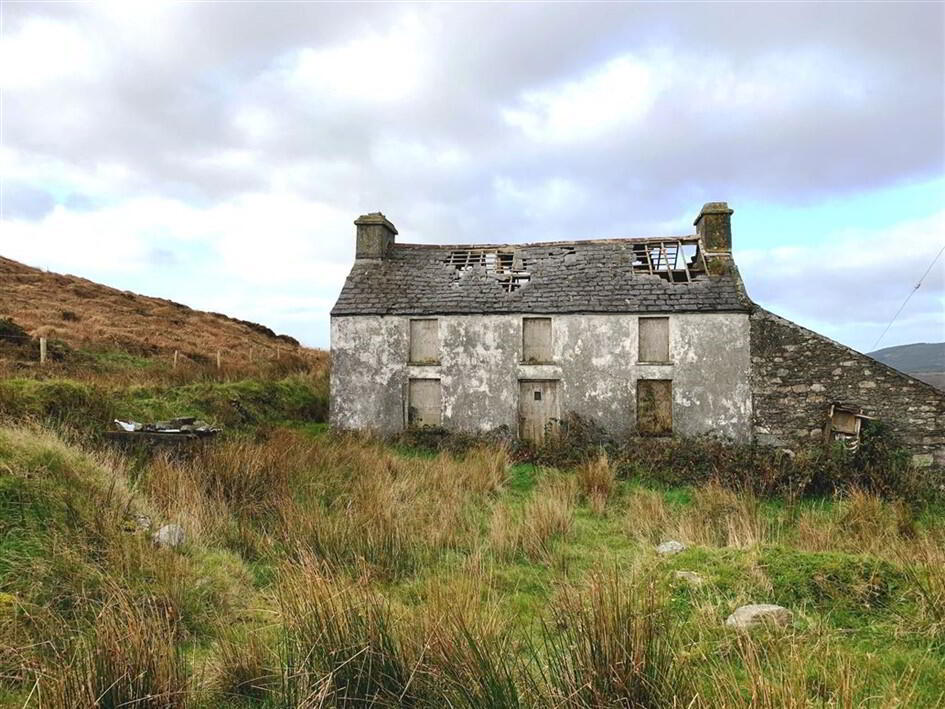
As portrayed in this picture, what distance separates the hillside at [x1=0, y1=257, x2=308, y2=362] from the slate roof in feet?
25.2

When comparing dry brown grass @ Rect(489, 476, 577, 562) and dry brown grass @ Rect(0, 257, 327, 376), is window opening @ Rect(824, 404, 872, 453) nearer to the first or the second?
dry brown grass @ Rect(489, 476, 577, 562)

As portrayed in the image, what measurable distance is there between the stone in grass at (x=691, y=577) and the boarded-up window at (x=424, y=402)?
1126 cm

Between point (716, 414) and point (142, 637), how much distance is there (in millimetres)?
13664

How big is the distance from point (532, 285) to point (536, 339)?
1531mm

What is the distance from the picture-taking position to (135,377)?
618 inches

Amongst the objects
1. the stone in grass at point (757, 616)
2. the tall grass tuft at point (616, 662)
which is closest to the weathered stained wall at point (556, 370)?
the stone in grass at point (757, 616)

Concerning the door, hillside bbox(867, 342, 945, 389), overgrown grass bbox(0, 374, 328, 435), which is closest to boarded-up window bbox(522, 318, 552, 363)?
the door

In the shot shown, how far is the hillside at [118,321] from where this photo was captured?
70.0 feet

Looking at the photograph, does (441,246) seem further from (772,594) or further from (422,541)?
(772,594)

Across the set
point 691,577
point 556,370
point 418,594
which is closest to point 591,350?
point 556,370

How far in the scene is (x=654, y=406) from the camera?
50.1 ft

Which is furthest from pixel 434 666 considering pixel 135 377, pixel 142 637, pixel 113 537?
pixel 135 377

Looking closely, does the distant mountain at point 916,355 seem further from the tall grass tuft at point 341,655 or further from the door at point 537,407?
the tall grass tuft at point 341,655

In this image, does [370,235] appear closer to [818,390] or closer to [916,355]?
[818,390]
